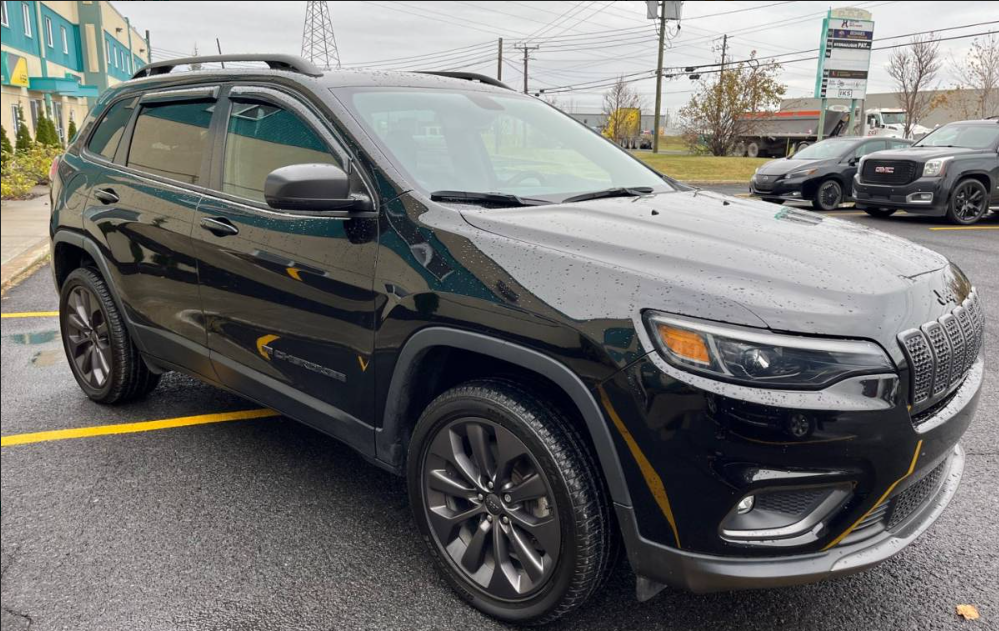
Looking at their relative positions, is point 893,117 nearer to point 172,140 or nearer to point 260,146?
point 172,140

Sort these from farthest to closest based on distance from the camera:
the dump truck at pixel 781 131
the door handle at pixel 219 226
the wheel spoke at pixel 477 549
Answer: the dump truck at pixel 781 131
the door handle at pixel 219 226
the wheel spoke at pixel 477 549

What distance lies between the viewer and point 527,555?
7.87ft

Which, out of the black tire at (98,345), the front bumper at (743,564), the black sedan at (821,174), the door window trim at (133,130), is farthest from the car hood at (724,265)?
the black sedan at (821,174)

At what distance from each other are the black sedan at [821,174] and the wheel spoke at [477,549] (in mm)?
14082

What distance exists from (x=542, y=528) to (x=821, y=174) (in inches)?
580

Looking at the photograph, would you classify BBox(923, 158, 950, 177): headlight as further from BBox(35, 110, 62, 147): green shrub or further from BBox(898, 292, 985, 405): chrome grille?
BBox(35, 110, 62, 147): green shrub

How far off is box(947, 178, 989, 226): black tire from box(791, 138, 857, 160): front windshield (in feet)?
10.2

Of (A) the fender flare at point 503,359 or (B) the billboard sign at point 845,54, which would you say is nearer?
(A) the fender flare at point 503,359

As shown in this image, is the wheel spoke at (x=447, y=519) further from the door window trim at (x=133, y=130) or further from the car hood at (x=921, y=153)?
the car hood at (x=921, y=153)

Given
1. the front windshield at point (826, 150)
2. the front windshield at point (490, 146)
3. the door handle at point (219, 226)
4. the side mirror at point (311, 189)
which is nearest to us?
the side mirror at point (311, 189)

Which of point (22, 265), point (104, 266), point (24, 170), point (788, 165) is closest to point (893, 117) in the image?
point (788, 165)

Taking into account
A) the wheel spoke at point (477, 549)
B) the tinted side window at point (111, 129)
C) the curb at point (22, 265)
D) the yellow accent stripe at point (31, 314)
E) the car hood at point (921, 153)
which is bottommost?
the yellow accent stripe at point (31, 314)

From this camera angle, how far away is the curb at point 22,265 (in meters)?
7.99

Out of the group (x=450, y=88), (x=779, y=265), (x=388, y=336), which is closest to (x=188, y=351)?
(x=388, y=336)
